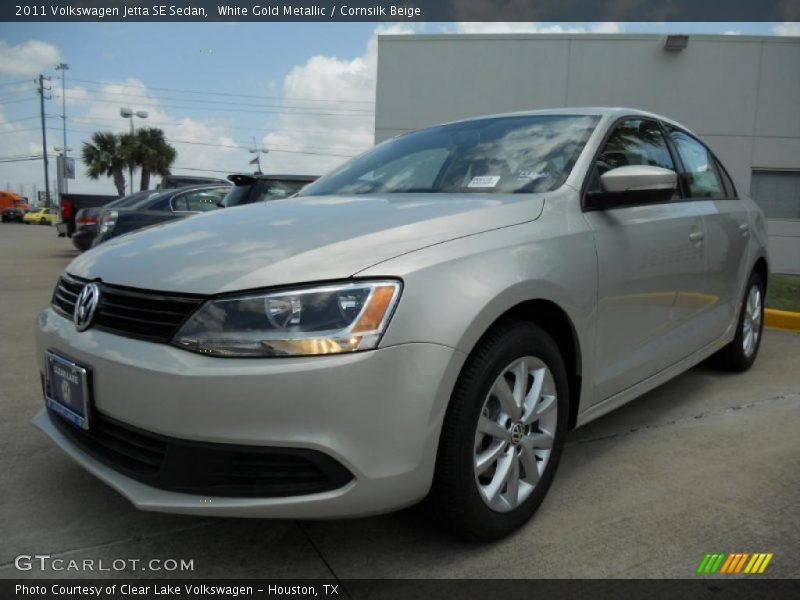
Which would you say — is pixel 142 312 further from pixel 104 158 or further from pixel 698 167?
pixel 104 158

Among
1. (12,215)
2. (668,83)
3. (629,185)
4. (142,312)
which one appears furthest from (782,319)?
(12,215)

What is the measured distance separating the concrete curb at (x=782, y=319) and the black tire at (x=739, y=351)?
1.80 m

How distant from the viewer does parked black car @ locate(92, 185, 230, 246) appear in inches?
321

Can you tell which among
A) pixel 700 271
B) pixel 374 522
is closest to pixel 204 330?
pixel 374 522

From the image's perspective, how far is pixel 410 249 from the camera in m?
1.89

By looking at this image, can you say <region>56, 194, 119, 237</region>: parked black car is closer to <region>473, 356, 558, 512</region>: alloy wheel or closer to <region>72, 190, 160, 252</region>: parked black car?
<region>72, 190, 160, 252</region>: parked black car

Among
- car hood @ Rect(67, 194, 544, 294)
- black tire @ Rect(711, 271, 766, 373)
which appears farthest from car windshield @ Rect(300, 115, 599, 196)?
black tire @ Rect(711, 271, 766, 373)

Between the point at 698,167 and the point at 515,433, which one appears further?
the point at 698,167

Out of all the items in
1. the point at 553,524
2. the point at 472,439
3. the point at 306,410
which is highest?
the point at 306,410

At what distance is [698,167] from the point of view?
3.64m

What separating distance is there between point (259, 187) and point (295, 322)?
5.60 metres

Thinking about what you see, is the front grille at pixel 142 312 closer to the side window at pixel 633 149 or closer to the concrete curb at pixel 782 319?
the side window at pixel 633 149

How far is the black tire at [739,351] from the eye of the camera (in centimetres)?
398

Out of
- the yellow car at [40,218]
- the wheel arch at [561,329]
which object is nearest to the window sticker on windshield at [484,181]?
the wheel arch at [561,329]
